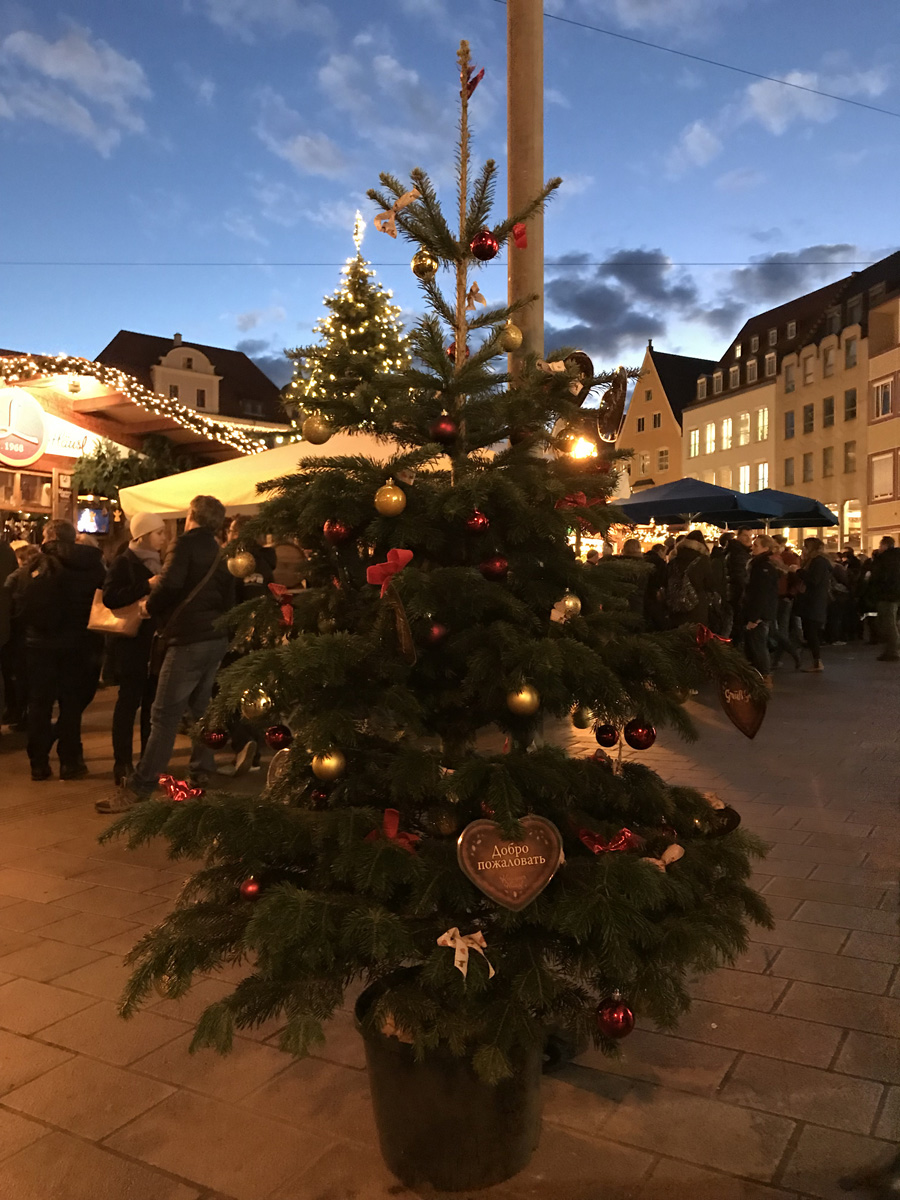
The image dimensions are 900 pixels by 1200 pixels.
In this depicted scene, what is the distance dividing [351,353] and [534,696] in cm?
116

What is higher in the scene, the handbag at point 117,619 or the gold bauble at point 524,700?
the gold bauble at point 524,700

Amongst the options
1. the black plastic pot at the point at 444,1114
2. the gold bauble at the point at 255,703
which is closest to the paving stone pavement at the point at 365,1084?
the black plastic pot at the point at 444,1114

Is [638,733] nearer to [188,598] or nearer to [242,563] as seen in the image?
[242,563]

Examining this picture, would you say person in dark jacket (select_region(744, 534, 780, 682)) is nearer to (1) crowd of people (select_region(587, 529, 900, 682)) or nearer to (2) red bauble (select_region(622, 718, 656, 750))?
(1) crowd of people (select_region(587, 529, 900, 682))

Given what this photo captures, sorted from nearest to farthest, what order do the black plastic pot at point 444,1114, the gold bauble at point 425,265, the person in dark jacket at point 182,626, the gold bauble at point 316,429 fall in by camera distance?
the black plastic pot at point 444,1114 < the gold bauble at point 316,429 < the gold bauble at point 425,265 < the person in dark jacket at point 182,626

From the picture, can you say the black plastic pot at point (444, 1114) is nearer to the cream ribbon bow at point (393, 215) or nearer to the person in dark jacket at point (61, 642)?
the cream ribbon bow at point (393, 215)

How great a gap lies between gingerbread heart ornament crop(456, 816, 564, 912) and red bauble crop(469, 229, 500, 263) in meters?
1.64

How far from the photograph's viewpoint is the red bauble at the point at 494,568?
2.94 metres

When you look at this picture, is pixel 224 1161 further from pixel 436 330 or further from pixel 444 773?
pixel 436 330

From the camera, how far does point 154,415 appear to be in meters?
12.0

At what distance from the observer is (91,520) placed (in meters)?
12.2

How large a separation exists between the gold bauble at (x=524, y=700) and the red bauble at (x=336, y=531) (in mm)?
644

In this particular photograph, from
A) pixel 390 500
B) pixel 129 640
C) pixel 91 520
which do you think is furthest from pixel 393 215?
pixel 91 520

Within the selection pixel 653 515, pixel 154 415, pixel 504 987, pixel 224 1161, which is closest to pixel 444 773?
pixel 504 987
